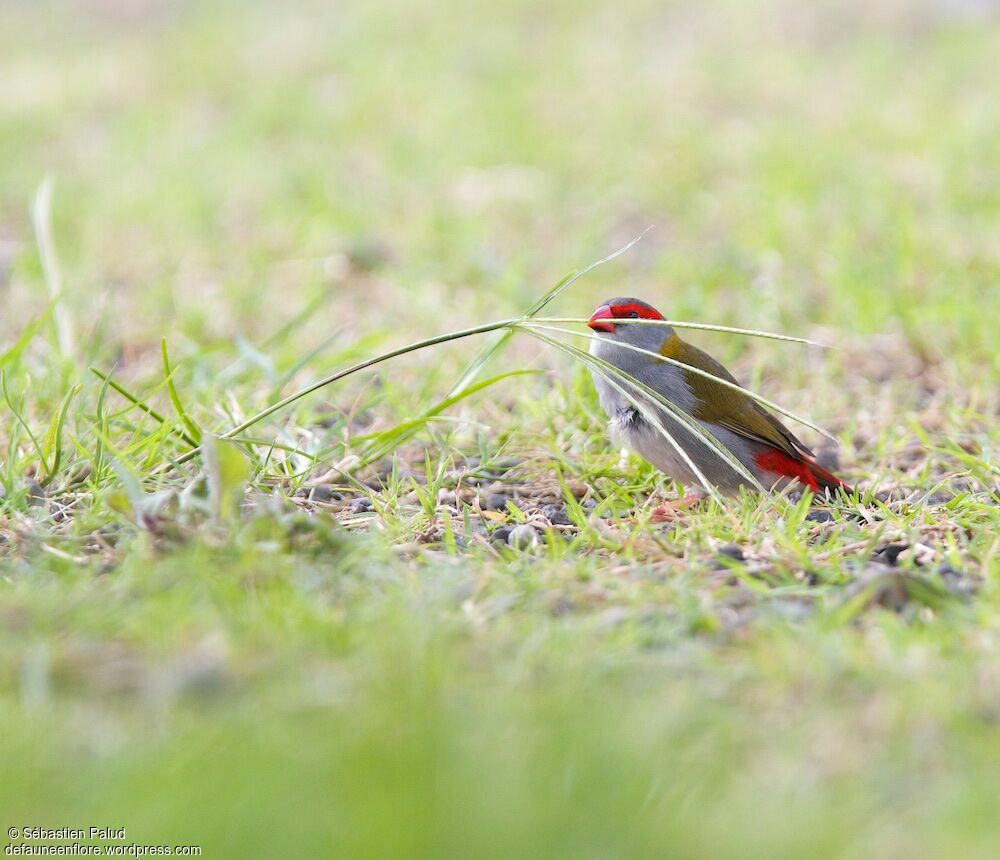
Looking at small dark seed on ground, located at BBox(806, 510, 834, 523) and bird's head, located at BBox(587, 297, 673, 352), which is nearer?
small dark seed on ground, located at BBox(806, 510, 834, 523)

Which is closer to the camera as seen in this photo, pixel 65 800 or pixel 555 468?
pixel 65 800

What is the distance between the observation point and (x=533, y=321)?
309cm

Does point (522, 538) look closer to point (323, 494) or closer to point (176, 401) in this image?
point (323, 494)

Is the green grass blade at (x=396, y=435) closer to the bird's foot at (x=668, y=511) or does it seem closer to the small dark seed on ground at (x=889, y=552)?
the bird's foot at (x=668, y=511)

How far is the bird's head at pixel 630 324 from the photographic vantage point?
3.77 metres

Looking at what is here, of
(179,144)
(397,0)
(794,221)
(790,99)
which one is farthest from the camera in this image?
(397,0)

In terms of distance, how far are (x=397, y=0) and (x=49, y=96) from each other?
11.0ft

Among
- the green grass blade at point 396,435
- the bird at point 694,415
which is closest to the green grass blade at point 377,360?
the green grass blade at point 396,435

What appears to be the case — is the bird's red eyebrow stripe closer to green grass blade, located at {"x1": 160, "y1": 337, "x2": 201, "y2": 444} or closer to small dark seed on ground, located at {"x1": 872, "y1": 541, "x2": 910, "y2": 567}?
small dark seed on ground, located at {"x1": 872, "y1": 541, "x2": 910, "y2": 567}

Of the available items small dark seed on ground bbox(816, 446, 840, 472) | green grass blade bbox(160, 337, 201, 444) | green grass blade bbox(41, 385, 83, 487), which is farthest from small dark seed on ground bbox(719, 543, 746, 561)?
green grass blade bbox(41, 385, 83, 487)

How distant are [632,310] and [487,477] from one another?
673 mm

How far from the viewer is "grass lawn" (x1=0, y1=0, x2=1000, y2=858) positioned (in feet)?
6.34

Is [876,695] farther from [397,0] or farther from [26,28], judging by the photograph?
[26,28]

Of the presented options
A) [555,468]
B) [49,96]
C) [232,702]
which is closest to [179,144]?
[49,96]
